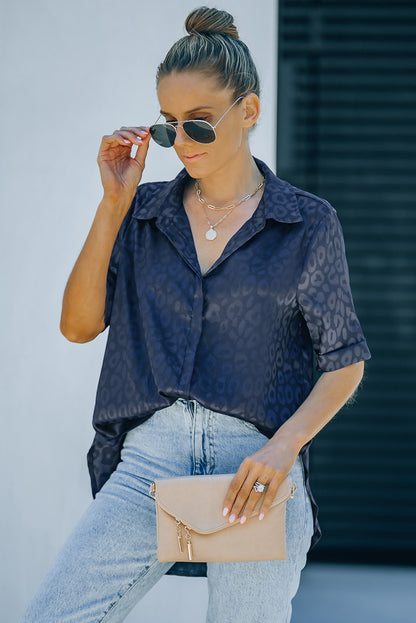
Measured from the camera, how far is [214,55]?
213 centimetres

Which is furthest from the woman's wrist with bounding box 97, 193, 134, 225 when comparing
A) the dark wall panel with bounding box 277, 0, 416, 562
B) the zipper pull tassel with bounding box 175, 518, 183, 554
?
the dark wall panel with bounding box 277, 0, 416, 562

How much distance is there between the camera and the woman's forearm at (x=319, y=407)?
1946 millimetres

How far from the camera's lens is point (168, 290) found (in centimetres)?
210

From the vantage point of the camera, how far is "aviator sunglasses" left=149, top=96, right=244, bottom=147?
206cm

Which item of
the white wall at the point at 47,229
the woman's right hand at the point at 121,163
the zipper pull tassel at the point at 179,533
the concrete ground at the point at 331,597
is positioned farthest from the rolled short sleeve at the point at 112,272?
the concrete ground at the point at 331,597

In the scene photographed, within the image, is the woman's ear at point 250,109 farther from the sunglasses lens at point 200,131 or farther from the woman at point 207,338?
the sunglasses lens at point 200,131

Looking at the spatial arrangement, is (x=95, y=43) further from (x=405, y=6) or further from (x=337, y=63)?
(x=405, y=6)

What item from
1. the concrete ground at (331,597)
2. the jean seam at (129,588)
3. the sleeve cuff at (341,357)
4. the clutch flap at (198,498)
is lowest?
the concrete ground at (331,597)

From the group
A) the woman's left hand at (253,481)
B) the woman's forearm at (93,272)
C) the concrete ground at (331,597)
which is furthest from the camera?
the concrete ground at (331,597)

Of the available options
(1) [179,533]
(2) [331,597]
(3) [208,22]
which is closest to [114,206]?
(3) [208,22]

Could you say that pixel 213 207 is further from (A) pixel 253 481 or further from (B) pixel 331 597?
(B) pixel 331 597

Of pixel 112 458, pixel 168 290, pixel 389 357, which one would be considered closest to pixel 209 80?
pixel 168 290

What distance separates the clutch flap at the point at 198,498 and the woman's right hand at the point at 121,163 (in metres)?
0.75

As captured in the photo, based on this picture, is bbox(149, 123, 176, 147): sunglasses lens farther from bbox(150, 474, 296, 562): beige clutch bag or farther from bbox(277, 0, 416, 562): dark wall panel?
bbox(277, 0, 416, 562): dark wall panel
